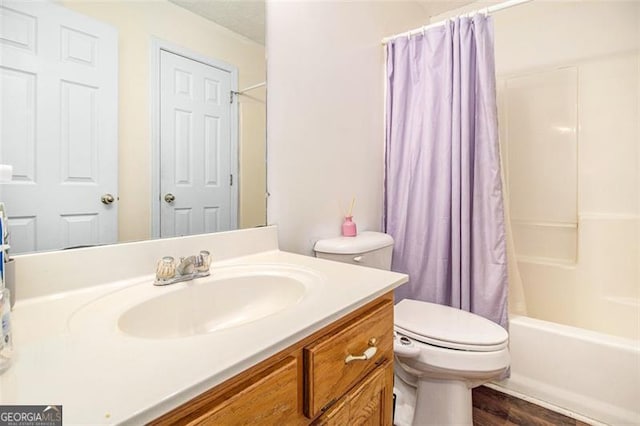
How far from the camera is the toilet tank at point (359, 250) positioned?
1.29 metres

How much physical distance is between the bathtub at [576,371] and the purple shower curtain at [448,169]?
0.19m

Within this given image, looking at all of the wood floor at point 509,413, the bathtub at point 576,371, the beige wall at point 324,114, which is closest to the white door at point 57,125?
the beige wall at point 324,114

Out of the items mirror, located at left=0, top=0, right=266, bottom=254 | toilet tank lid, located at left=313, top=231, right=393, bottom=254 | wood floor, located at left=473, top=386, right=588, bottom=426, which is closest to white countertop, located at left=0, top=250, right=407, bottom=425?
mirror, located at left=0, top=0, right=266, bottom=254

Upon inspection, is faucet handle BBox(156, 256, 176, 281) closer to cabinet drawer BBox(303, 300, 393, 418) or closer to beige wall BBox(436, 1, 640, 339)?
cabinet drawer BBox(303, 300, 393, 418)

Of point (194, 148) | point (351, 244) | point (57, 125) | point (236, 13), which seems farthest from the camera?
point (351, 244)

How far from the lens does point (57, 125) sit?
0.69m

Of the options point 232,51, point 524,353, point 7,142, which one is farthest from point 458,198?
point 7,142

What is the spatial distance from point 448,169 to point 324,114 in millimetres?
669

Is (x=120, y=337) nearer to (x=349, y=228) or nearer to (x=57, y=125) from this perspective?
(x=57, y=125)

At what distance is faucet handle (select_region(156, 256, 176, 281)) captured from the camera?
78cm

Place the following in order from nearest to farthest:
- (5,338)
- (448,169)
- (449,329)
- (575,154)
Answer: (5,338), (449,329), (448,169), (575,154)

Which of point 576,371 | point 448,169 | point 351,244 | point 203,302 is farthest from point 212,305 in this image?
point 576,371

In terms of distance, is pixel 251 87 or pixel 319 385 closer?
pixel 319 385

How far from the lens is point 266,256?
3.55ft
